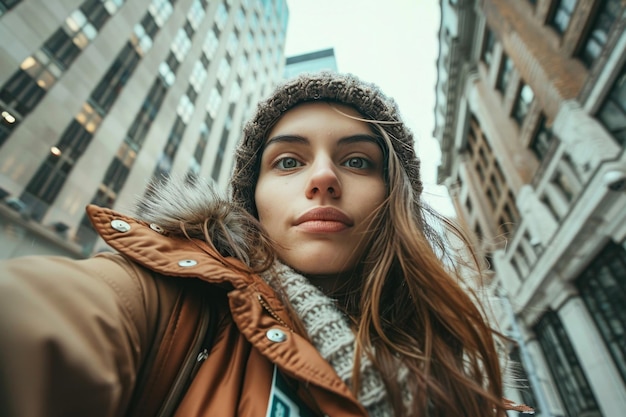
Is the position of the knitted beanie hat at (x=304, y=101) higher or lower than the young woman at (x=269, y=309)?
higher

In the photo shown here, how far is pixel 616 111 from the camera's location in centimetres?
1016

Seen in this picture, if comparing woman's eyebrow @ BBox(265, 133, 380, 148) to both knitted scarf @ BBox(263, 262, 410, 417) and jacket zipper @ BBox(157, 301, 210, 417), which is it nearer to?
knitted scarf @ BBox(263, 262, 410, 417)

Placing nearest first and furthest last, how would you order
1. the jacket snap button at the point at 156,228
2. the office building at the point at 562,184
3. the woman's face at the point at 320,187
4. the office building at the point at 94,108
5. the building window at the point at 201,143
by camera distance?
the jacket snap button at the point at 156,228 < the woman's face at the point at 320,187 < the office building at the point at 562,184 < the office building at the point at 94,108 < the building window at the point at 201,143

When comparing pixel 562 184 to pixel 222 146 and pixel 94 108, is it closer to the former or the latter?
pixel 94 108

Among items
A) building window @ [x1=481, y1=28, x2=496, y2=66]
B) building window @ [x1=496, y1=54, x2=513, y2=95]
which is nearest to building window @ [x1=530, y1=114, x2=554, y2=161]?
building window @ [x1=496, y1=54, x2=513, y2=95]

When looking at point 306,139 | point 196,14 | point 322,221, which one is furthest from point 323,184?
point 196,14

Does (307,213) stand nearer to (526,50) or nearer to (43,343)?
(43,343)

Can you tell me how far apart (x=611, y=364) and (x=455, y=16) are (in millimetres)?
23940

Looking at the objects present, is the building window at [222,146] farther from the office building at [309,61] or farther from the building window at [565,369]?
the office building at [309,61]

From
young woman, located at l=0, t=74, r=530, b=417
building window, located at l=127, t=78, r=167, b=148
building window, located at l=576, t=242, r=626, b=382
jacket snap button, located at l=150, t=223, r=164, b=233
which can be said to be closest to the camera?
→ young woman, located at l=0, t=74, r=530, b=417

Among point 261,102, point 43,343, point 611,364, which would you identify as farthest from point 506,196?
point 43,343

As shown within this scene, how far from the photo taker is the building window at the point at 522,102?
1605cm

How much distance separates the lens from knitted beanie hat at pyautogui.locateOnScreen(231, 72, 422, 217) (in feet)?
7.45

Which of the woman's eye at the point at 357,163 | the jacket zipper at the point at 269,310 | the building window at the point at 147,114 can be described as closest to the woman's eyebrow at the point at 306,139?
the woman's eye at the point at 357,163
